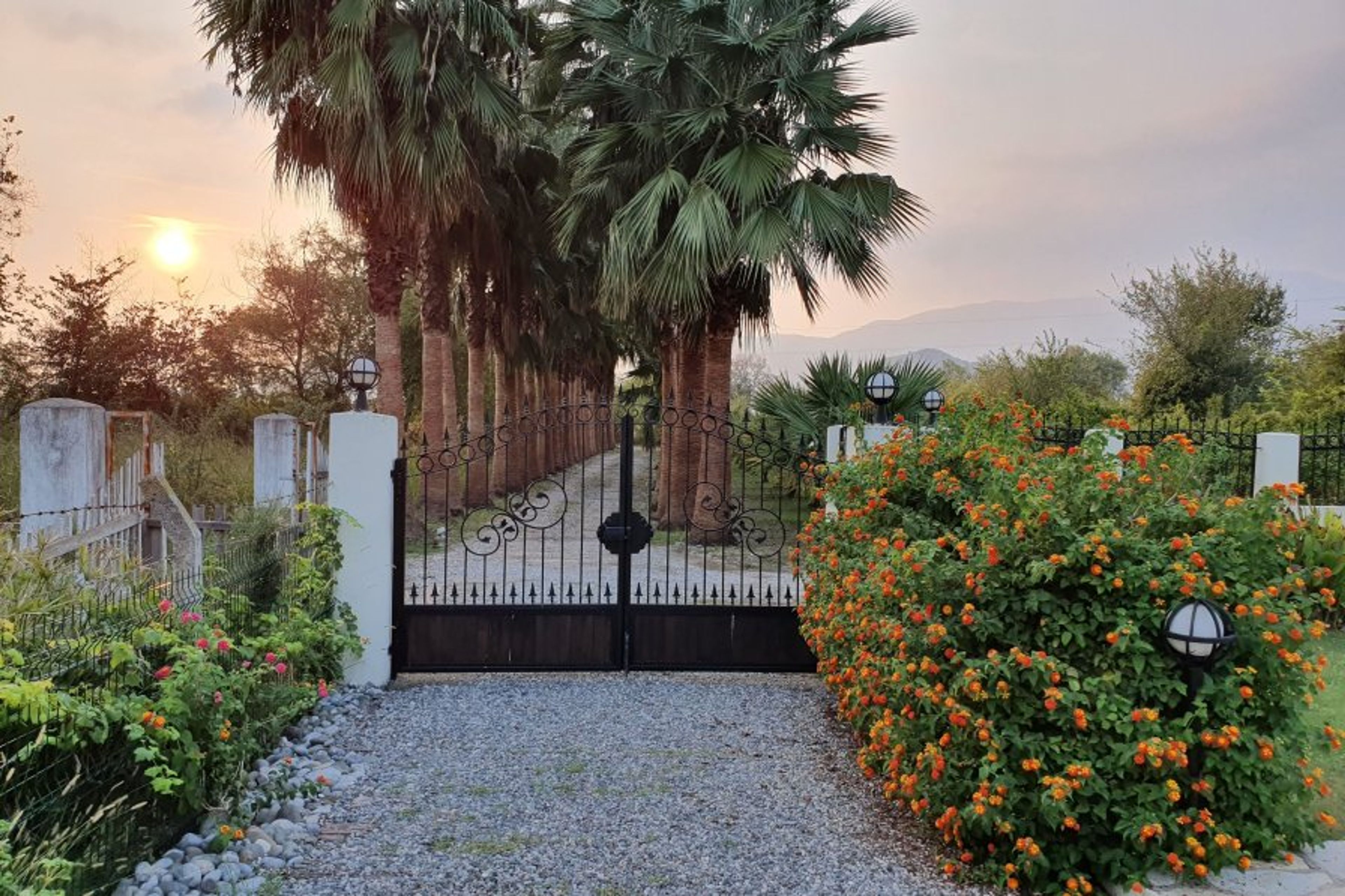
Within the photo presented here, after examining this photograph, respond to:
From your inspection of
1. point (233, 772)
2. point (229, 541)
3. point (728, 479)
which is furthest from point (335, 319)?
point (233, 772)

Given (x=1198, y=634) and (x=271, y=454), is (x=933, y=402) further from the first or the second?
(x=271, y=454)

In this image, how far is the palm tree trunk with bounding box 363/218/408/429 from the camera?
36.3ft

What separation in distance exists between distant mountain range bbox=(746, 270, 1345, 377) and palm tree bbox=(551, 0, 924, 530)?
1827 millimetres

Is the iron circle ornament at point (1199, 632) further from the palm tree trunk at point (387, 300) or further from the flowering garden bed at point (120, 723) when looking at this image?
the palm tree trunk at point (387, 300)

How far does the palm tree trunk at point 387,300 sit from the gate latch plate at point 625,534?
596cm

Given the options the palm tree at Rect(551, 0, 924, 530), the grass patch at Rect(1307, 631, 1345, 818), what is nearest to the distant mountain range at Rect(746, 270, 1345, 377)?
the palm tree at Rect(551, 0, 924, 530)

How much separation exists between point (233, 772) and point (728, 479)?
780 cm

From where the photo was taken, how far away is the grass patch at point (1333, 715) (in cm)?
391

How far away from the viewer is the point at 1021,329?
86.8 feet

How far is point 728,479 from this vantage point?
10.9m

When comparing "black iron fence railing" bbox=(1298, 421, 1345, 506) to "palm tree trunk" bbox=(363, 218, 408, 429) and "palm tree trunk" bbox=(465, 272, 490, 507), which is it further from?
"palm tree trunk" bbox=(465, 272, 490, 507)

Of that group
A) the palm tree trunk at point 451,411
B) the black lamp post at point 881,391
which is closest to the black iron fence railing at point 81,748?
the black lamp post at point 881,391

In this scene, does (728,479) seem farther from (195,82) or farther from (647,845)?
Answer: (195,82)

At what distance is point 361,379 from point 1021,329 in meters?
24.7
